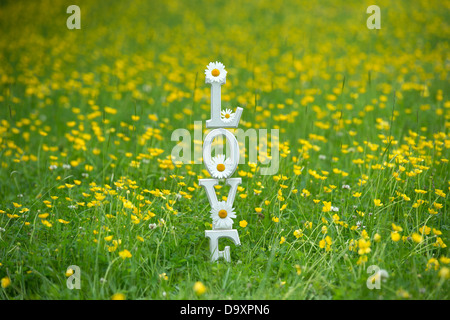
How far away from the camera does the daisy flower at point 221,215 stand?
8.05 ft

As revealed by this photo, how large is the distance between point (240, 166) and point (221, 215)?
3.61 feet

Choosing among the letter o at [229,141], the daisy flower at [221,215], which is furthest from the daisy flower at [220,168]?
the daisy flower at [221,215]

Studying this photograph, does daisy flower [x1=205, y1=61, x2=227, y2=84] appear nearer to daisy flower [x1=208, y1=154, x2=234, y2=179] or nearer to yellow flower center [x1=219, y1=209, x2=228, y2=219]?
daisy flower [x1=208, y1=154, x2=234, y2=179]

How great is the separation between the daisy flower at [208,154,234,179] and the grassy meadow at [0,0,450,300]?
0.35 meters

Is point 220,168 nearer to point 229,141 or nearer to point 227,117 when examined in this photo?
point 229,141

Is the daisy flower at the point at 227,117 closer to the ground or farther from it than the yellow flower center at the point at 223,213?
farther from it

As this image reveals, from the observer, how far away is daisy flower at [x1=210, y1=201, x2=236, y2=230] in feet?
8.05

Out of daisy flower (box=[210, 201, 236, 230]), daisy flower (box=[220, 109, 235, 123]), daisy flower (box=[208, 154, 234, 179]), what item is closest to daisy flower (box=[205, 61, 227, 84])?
daisy flower (box=[220, 109, 235, 123])

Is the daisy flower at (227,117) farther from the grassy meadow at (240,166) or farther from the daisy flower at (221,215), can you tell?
the grassy meadow at (240,166)

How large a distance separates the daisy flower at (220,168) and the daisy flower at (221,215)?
0.15m

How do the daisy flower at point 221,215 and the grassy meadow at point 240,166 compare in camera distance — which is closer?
the grassy meadow at point 240,166

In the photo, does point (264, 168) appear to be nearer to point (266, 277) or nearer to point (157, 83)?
point (266, 277)

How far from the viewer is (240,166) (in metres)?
3.52
